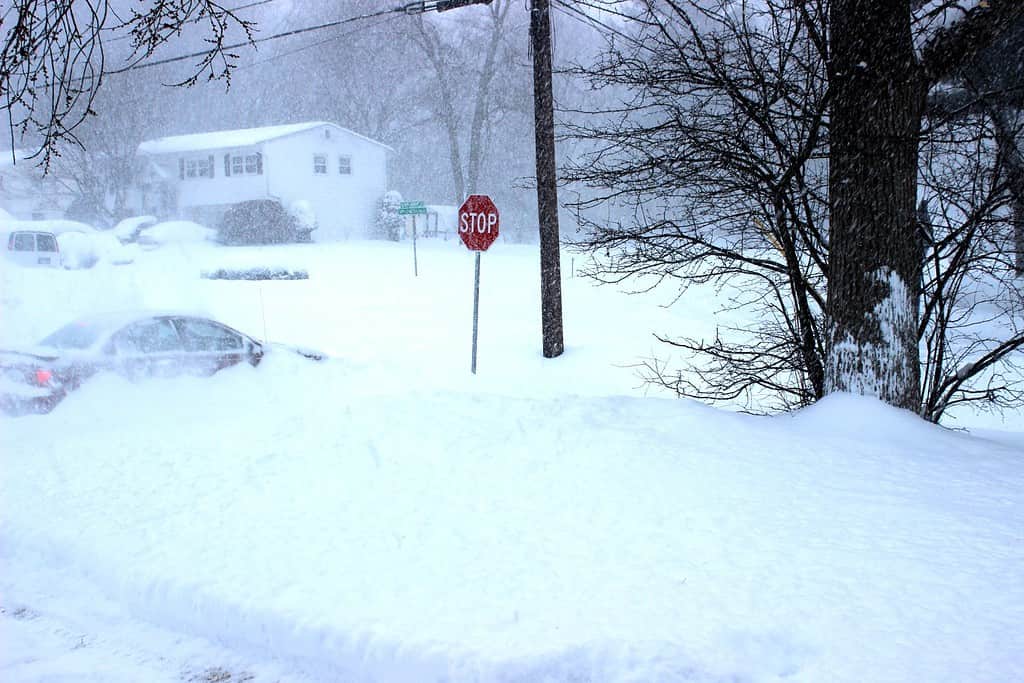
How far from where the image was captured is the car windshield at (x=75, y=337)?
8.71 metres

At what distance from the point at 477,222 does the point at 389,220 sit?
101 feet

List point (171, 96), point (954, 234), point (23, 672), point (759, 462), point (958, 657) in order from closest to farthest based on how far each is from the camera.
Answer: point (958, 657) < point (23, 672) < point (759, 462) < point (954, 234) < point (171, 96)

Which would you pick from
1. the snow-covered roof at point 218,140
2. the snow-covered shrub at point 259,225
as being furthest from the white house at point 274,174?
the snow-covered shrub at point 259,225

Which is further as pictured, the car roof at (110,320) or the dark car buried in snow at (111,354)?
the car roof at (110,320)

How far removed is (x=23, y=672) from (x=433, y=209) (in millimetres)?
43749

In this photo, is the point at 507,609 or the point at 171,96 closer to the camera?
the point at 507,609

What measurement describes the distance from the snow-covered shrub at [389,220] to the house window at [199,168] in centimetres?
856

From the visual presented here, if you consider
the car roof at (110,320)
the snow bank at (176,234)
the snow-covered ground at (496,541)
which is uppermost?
the snow bank at (176,234)

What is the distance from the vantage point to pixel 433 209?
46812 millimetres

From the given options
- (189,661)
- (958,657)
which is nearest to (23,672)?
(189,661)

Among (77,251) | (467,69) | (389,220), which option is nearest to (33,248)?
(77,251)

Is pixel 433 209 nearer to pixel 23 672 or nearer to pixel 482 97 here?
pixel 482 97

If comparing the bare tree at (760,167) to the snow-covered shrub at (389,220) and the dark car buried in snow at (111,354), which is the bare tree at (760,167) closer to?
the dark car buried in snow at (111,354)

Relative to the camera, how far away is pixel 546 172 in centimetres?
1436
